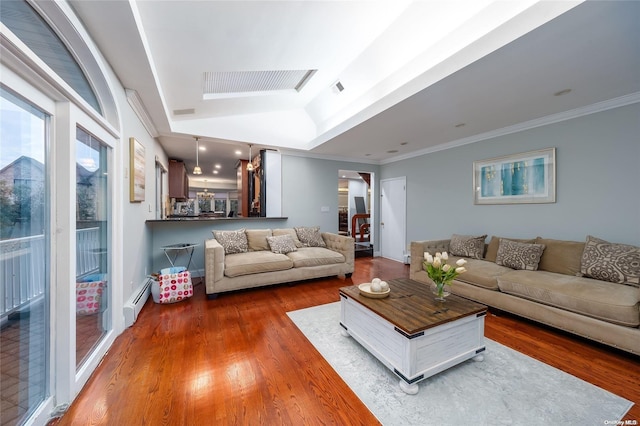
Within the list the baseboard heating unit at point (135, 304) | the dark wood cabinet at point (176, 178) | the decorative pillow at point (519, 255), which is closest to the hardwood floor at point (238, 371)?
the baseboard heating unit at point (135, 304)

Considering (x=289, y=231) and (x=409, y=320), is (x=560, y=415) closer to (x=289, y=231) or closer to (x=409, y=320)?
(x=409, y=320)

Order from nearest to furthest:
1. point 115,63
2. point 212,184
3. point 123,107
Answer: point 115,63
point 123,107
point 212,184

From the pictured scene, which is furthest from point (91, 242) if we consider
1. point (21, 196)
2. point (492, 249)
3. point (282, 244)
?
point (492, 249)

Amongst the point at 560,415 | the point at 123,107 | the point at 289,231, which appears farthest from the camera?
the point at 289,231

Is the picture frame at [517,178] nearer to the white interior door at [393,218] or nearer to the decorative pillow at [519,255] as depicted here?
the decorative pillow at [519,255]

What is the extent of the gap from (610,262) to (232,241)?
15.1 ft

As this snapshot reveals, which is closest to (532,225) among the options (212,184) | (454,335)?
(454,335)

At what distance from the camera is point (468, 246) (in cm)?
365

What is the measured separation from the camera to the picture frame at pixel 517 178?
318cm

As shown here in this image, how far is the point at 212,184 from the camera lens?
11.1m

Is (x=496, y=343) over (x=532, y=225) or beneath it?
beneath

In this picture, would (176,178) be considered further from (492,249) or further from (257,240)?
(492,249)

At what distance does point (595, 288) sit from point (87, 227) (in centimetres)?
445

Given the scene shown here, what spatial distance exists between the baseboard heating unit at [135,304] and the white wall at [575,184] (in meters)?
4.85
